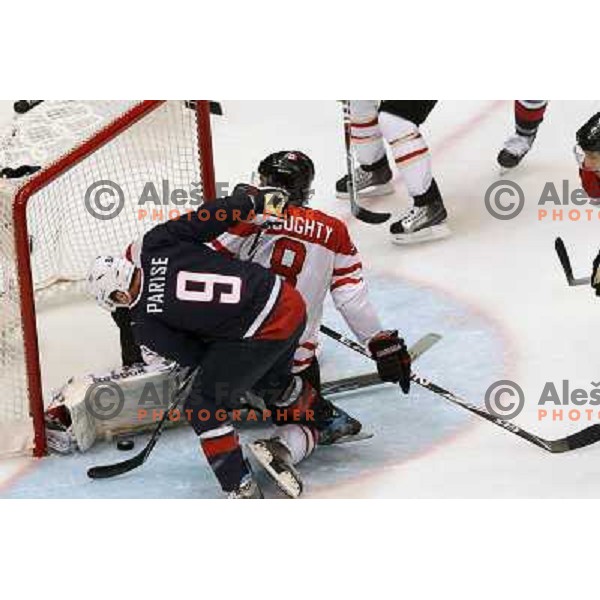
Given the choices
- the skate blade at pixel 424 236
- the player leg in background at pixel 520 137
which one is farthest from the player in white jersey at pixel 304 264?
the player leg in background at pixel 520 137

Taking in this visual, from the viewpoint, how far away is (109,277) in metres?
5.43

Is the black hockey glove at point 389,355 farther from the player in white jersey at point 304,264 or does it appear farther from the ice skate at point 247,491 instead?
the ice skate at point 247,491

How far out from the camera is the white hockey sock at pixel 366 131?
287 inches

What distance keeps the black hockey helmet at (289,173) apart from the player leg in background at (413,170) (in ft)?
4.86

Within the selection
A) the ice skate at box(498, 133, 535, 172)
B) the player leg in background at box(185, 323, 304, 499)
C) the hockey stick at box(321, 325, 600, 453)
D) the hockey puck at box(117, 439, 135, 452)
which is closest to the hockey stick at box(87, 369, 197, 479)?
the hockey puck at box(117, 439, 135, 452)

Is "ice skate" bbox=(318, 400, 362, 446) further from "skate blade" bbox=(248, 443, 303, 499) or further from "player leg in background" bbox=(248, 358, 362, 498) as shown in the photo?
"skate blade" bbox=(248, 443, 303, 499)

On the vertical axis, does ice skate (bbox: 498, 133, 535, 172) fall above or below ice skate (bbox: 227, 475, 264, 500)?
above

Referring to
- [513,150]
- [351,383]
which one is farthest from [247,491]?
[513,150]

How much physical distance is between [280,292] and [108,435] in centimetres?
75

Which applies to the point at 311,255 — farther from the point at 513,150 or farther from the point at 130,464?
the point at 513,150

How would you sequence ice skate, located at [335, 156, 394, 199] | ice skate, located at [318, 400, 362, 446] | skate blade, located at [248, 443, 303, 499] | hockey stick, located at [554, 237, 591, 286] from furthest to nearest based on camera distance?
1. ice skate, located at [335, 156, 394, 199]
2. hockey stick, located at [554, 237, 591, 286]
3. ice skate, located at [318, 400, 362, 446]
4. skate blade, located at [248, 443, 303, 499]

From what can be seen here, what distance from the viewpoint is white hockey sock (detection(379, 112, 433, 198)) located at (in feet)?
23.4

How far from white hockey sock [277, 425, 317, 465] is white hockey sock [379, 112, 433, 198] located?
165 cm

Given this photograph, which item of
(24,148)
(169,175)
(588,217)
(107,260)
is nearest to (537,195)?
(588,217)
